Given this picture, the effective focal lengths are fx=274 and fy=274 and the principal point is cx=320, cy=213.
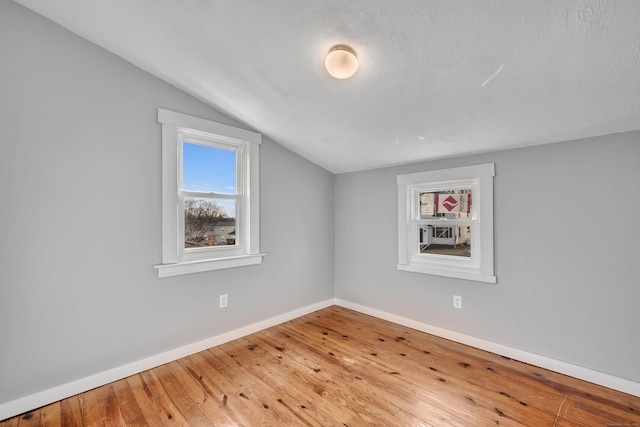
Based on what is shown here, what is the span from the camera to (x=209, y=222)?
2777 mm

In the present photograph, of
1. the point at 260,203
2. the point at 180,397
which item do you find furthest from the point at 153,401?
the point at 260,203

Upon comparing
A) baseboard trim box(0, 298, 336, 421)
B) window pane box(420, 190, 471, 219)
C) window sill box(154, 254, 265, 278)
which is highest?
window pane box(420, 190, 471, 219)

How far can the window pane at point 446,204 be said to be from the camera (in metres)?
2.84

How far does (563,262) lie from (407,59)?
201 centimetres

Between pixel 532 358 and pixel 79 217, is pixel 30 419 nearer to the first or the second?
pixel 79 217

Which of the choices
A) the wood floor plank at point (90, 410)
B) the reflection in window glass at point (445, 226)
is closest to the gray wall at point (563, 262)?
the reflection in window glass at point (445, 226)

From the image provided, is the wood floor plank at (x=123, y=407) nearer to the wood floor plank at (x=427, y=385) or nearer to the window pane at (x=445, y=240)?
the wood floor plank at (x=427, y=385)

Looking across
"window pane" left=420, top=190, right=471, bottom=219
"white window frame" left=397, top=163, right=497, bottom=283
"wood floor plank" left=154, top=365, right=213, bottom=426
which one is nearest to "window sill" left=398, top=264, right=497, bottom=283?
"white window frame" left=397, top=163, right=497, bottom=283

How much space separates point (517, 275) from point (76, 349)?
355cm

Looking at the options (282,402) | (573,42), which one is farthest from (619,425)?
(573,42)

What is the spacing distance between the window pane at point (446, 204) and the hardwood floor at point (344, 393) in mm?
1327

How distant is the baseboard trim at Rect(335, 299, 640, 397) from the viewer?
6.44 ft

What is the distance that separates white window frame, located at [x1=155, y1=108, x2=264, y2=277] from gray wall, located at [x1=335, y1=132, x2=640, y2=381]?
6.41 feet

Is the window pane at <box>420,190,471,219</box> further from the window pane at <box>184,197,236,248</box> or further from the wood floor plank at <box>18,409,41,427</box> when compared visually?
the wood floor plank at <box>18,409,41,427</box>
